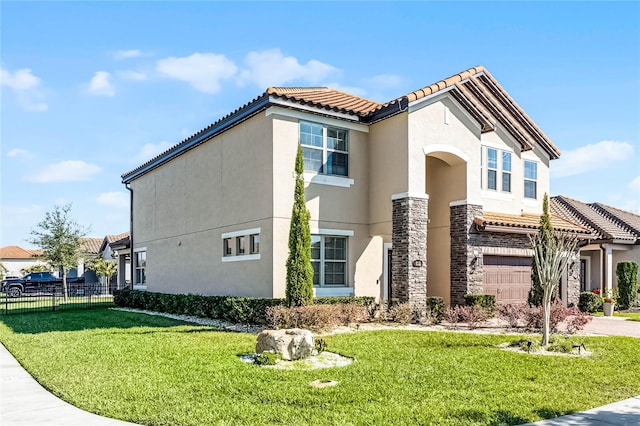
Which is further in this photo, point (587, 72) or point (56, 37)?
point (587, 72)

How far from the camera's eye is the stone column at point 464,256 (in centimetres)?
1739

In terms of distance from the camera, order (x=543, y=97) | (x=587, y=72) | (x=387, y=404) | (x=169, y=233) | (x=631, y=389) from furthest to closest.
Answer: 1. (x=169, y=233)
2. (x=543, y=97)
3. (x=587, y=72)
4. (x=631, y=389)
5. (x=387, y=404)

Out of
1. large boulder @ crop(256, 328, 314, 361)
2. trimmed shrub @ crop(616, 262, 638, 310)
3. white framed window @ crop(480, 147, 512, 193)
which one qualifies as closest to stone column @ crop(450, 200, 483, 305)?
white framed window @ crop(480, 147, 512, 193)

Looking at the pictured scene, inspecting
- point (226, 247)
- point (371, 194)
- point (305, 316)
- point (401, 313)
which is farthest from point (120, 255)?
point (401, 313)

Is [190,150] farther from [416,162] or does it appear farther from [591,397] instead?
[591,397]

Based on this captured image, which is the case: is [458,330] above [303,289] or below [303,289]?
below

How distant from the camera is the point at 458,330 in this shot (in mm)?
14477

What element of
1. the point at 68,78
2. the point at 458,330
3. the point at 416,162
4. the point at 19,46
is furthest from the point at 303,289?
the point at 19,46

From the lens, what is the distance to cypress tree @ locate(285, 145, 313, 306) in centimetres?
1427

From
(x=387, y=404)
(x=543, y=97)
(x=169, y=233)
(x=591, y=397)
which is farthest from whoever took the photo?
(x=169, y=233)

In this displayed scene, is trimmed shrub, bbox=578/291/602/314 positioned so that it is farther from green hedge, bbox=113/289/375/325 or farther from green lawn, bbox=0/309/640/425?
green hedge, bbox=113/289/375/325

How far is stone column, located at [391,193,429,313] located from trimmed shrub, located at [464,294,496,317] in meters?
1.71

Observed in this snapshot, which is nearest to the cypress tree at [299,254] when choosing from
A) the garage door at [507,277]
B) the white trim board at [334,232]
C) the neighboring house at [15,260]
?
the white trim board at [334,232]

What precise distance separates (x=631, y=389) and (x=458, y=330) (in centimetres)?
653
